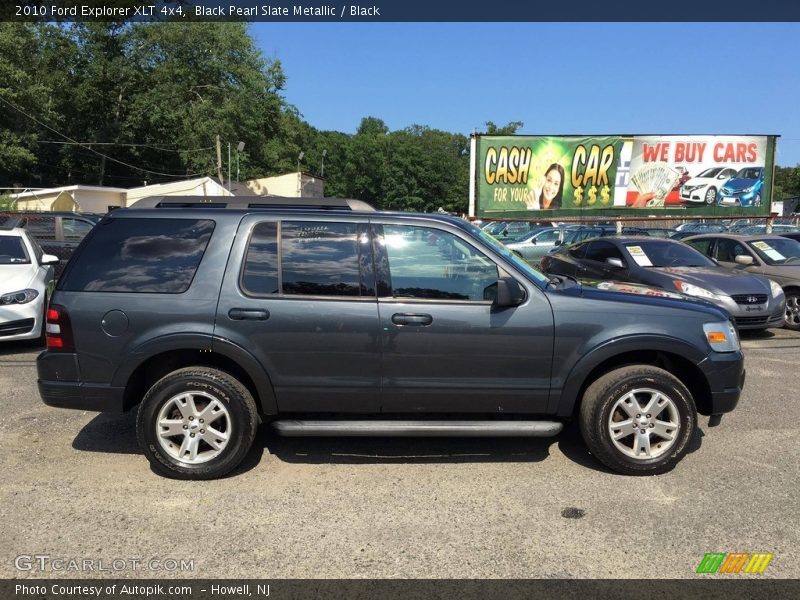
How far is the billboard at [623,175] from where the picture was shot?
16203 millimetres

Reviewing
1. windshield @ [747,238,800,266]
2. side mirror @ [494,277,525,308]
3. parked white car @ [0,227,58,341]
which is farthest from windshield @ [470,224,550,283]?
windshield @ [747,238,800,266]

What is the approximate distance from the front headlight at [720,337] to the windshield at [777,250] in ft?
21.9

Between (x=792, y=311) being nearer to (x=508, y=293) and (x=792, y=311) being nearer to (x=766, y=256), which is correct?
(x=766, y=256)

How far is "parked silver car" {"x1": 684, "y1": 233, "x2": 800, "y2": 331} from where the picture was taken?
921cm

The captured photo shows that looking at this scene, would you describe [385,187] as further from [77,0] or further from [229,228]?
[229,228]

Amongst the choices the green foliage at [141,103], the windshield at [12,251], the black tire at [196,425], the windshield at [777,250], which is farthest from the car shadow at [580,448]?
the green foliage at [141,103]

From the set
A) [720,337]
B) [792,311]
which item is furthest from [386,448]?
[792,311]

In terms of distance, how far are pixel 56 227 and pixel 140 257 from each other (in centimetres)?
938

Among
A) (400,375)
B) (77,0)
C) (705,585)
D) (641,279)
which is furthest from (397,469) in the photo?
(77,0)

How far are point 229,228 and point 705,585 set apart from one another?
3424 mm

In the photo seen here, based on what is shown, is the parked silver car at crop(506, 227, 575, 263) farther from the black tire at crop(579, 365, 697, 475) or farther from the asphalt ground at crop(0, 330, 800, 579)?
the black tire at crop(579, 365, 697, 475)

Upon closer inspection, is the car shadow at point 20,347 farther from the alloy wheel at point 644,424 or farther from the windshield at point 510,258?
the alloy wheel at point 644,424

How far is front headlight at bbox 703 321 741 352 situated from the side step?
1.19 metres

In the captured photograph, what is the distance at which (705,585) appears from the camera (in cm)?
286
